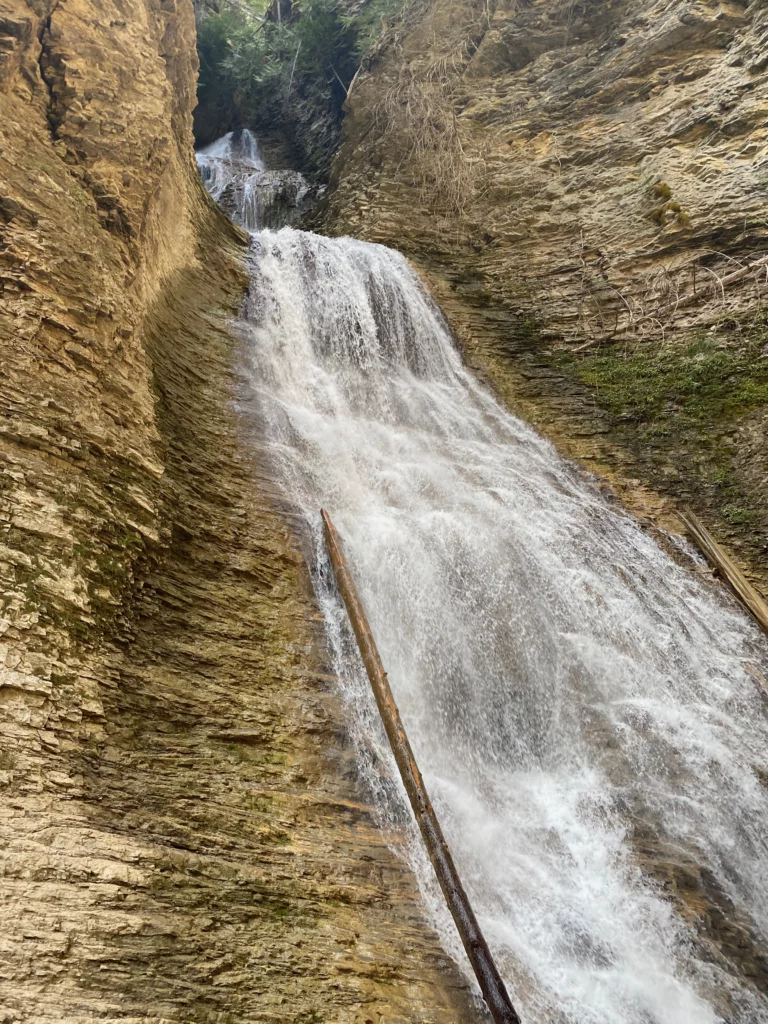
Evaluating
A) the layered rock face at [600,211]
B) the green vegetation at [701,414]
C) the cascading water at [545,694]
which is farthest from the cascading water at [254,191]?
the green vegetation at [701,414]

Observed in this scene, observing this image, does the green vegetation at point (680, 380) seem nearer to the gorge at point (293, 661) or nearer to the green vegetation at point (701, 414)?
the green vegetation at point (701, 414)

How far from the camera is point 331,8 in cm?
1795

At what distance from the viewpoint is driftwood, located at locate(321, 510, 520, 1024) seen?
10.8 feet

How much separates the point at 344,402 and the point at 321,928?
6516mm

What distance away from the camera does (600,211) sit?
11.0m

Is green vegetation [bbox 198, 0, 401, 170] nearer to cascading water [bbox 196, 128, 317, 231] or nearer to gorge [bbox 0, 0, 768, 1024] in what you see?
cascading water [bbox 196, 128, 317, 231]

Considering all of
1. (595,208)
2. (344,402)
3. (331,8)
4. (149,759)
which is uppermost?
(331,8)

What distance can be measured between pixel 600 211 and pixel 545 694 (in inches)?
368

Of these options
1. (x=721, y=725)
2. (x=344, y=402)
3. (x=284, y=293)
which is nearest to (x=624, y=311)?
(x=344, y=402)

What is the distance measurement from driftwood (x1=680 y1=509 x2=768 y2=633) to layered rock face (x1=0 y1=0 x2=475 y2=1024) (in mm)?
4762

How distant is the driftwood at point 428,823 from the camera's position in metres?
3.30

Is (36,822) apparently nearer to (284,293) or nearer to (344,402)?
(344,402)

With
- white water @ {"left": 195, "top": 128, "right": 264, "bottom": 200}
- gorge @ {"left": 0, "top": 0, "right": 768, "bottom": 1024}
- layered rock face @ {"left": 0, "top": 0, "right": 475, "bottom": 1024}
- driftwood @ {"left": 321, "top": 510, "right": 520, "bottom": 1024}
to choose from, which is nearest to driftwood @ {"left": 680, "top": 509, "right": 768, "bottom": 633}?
gorge @ {"left": 0, "top": 0, "right": 768, "bottom": 1024}

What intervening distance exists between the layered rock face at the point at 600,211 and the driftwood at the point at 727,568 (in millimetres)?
207
